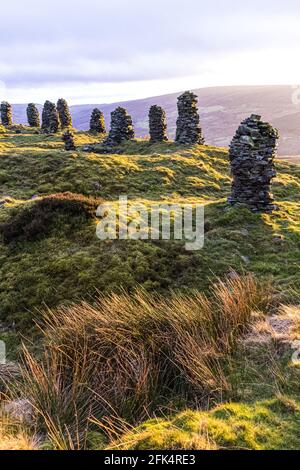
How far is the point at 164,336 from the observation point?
29.1 ft

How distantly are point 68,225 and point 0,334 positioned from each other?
24.0ft

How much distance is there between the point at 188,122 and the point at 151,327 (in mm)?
43583

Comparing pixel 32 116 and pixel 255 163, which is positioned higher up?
pixel 32 116

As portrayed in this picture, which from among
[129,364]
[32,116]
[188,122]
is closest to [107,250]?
[129,364]

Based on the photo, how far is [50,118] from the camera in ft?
240

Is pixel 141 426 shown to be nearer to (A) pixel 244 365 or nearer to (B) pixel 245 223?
(A) pixel 244 365

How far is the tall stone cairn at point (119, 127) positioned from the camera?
5262cm

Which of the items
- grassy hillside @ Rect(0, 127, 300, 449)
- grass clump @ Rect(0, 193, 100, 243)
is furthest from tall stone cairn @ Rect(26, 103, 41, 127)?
grass clump @ Rect(0, 193, 100, 243)

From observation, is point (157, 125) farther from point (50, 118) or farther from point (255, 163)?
point (255, 163)

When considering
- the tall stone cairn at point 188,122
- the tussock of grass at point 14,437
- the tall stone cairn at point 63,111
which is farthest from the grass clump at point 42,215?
the tall stone cairn at point 63,111

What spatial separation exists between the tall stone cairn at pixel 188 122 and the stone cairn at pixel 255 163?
25631mm

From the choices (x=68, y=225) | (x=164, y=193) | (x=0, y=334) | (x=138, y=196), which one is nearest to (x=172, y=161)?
(x=164, y=193)

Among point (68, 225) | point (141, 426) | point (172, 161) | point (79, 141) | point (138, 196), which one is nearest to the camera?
point (141, 426)

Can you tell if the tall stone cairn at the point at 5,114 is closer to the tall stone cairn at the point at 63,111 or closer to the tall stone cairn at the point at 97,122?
the tall stone cairn at the point at 63,111
